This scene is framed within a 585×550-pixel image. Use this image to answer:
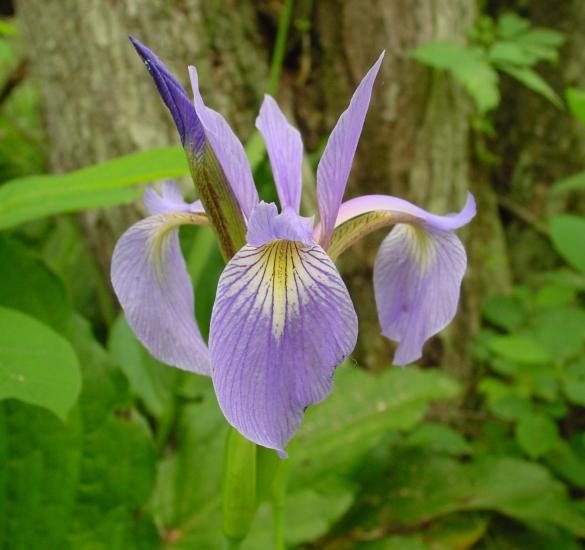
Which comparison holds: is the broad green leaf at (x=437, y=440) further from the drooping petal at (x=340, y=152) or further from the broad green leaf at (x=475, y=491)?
the drooping petal at (x=340, y=152)

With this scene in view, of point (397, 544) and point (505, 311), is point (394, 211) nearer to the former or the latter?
point (397, 544)

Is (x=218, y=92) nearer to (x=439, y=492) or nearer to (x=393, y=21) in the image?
(x=393, y=21)

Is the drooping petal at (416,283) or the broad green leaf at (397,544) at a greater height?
the drooping petal at (416,283)

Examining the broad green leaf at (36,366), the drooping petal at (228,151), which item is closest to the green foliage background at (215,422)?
the broad green leaf at (36,366)

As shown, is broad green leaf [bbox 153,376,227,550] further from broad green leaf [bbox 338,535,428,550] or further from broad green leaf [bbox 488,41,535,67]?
broad green leaf [bbox 488,41,535,67]

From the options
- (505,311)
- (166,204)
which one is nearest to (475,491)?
(505,311)

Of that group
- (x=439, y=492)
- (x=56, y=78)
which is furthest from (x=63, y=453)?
(x=56, y=78)

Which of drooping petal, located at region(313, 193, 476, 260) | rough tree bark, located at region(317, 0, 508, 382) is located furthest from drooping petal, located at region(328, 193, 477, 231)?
rough tree bark, located at region(317, 0, 508, 382)
